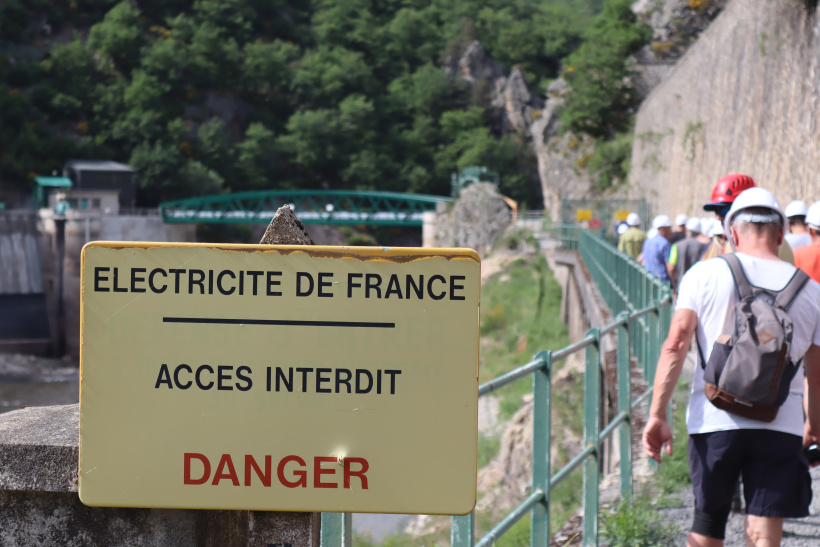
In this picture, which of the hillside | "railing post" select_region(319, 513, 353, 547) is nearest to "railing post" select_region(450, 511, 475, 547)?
"railing post" select_region(319, 513, 353, 547)

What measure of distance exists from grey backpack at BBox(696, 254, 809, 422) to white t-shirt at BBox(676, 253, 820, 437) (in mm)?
35

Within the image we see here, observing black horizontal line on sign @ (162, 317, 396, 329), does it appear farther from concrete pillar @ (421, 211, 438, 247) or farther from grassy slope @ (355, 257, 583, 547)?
concrete pillar @ (421, 211, 438, 247)

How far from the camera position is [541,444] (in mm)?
3250

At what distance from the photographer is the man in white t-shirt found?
3020mm

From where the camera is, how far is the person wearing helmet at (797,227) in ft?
19.6

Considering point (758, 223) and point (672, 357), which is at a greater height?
point (758, 223)

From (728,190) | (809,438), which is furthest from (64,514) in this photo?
(728,190)

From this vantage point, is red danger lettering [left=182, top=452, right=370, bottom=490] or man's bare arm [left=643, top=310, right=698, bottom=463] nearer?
red danger lettering [left=182, top=452, right=370, bottom=490]

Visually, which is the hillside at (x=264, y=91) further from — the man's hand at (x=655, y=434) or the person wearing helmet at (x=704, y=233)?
the man's hand at (x=655, y=434)

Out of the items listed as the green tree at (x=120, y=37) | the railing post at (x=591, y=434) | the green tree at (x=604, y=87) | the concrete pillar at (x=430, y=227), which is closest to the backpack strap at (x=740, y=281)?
the railing post at (x=591, y=434)

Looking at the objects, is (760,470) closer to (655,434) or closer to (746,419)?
(746,419)

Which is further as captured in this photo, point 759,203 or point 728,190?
point 728,190

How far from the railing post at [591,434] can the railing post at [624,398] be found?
956 mm

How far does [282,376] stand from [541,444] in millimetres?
1889
